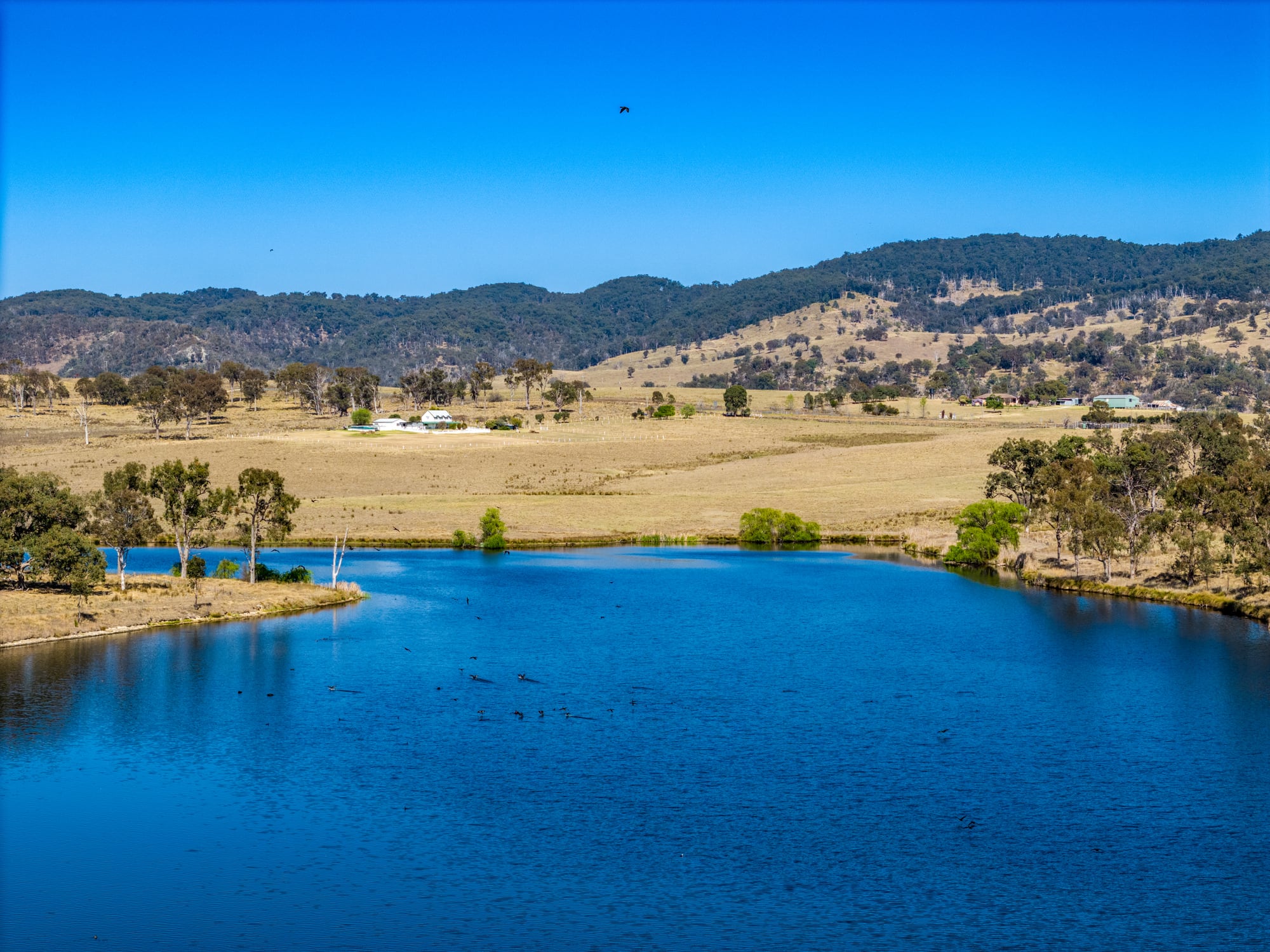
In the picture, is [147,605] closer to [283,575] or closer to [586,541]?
[283,575]

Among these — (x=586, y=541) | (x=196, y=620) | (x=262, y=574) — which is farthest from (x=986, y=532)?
(x=196, y=620)

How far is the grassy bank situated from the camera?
64.1m

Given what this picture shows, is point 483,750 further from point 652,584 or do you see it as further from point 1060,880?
point 652,584

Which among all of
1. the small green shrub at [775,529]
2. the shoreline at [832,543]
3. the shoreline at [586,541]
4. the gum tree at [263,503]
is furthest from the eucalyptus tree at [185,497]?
the small green shrub at [775,529]

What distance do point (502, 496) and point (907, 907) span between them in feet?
317

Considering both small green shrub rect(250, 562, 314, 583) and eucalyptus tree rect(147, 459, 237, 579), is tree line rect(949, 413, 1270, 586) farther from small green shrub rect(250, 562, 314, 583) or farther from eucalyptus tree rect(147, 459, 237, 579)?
eucalyptus tree rect(147, 459, 237, 579)

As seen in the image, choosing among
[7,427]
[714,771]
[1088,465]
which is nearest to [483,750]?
[714,771]

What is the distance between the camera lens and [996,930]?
101ft

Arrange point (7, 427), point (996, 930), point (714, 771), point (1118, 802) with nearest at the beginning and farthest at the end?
point (996, 930) → point (1118, 802) → point (714, 771) → point (7, 427)

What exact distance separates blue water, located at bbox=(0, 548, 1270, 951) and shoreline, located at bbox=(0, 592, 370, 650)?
136 centimetres

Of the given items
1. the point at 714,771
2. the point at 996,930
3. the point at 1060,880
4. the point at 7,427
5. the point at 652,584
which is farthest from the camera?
the point at 7,427

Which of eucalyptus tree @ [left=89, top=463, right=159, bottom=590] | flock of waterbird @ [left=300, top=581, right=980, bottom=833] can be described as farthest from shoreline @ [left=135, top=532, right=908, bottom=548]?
flock of waterbird @ [left=300, top=581, right=980, bottom=833]

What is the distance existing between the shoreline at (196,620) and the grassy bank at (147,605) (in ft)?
0.12

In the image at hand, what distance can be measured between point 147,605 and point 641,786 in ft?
133
